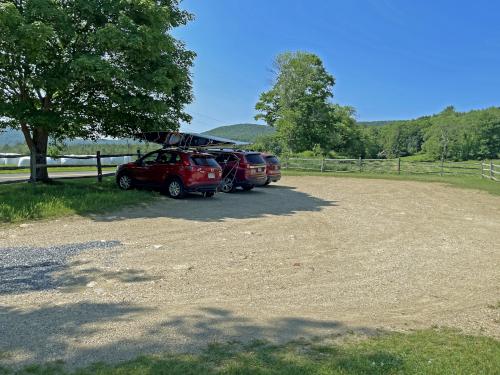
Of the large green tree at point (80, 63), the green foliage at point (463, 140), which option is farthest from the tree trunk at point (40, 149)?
the green foliage at point (463, 140)

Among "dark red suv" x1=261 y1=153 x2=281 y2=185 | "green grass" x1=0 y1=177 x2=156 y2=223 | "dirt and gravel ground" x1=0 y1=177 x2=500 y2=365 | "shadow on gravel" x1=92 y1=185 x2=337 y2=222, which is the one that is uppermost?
"dark red suv" x1=261 y1=153 x2=281 y2=185

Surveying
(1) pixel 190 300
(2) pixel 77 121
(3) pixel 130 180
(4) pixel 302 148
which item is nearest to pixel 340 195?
(3) pixel 130 180

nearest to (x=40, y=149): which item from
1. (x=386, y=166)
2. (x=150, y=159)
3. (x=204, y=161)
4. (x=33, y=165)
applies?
(x=33, y=165)

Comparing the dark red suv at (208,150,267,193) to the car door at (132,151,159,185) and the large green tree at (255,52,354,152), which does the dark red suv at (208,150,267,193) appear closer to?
the car door at (132,151,159,185)

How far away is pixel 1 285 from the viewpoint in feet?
19.6

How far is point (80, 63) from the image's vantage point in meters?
12.5

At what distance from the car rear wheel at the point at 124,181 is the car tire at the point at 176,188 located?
192 cm

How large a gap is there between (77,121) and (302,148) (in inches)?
1539

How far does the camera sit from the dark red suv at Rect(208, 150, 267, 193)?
1856cm

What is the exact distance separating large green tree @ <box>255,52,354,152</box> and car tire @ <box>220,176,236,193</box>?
32.5 metres

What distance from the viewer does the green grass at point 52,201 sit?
1112 centimetres

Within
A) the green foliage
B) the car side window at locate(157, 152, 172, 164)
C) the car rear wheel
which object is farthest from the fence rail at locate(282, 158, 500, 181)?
the green foliage

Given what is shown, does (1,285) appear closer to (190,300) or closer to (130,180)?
(190,300)

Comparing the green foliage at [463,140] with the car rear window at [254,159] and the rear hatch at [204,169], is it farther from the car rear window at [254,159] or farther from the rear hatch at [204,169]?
the rear hatch at [204,169]
